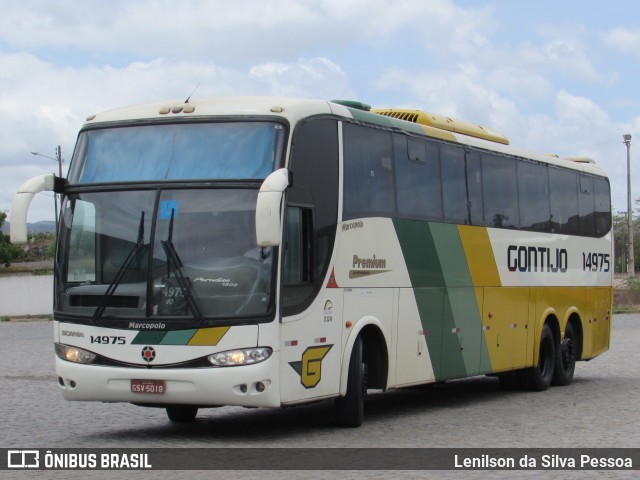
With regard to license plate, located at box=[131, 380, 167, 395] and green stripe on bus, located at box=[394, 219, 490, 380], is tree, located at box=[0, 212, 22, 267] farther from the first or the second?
license plate, located at box=[131, 380, 167, 395]

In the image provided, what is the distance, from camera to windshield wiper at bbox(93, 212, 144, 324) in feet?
40.4

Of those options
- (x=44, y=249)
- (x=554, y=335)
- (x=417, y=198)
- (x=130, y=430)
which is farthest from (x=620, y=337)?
(x=44, y=249)

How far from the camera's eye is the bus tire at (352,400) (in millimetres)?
13625

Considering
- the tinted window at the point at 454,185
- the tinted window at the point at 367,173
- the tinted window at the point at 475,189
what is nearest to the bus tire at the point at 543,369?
the tinted window at the point at 475,189

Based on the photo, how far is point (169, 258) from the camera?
1215cm

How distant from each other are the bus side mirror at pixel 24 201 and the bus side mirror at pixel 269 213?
2625mm

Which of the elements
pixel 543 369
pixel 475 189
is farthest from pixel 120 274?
pixel 543 369

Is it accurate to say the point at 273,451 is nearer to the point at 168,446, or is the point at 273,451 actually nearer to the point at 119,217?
→ the point at 168,446

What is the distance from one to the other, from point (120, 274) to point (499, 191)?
7901 millimetres

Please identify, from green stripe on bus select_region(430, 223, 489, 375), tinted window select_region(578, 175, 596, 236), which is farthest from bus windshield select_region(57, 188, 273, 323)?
tinted window select_region(578, 175, 596, 236)

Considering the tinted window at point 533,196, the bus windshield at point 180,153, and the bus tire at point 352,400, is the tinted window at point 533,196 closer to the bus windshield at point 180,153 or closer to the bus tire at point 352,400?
the bus tire at point 352,400

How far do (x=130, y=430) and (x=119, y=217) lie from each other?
8.73 ft

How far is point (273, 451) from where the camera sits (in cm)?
1155

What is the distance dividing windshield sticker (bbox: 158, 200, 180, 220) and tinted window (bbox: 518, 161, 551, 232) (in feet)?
27.5
